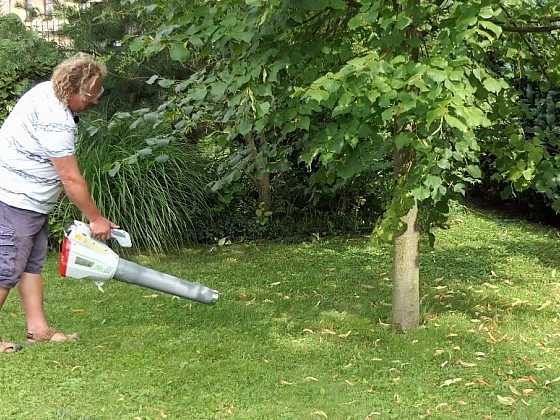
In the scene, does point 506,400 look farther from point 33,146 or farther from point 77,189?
point 33,146

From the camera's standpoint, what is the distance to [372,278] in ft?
19.6

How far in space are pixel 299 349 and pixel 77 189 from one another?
5.03ft

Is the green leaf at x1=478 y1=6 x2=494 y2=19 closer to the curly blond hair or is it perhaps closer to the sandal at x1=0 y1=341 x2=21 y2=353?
the curly blond hair

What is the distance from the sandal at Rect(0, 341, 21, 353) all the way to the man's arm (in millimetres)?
883

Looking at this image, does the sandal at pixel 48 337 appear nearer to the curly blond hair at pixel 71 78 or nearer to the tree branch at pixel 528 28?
the curly blond hair at pixel 71 78

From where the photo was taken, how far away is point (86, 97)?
158 inches

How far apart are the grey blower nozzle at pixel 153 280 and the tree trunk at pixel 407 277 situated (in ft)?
3.86

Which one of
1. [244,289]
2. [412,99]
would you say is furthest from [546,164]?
[244,289]

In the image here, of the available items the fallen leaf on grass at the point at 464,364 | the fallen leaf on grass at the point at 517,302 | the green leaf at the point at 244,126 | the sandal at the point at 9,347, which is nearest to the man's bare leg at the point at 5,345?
the sandal at the point at 9,347

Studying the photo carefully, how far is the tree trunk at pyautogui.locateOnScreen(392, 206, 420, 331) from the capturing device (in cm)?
434

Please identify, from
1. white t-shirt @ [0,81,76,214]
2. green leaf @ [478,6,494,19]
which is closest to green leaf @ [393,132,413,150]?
green leaf @ [478,6,494,19]

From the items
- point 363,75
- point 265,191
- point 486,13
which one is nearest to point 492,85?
point 486,13

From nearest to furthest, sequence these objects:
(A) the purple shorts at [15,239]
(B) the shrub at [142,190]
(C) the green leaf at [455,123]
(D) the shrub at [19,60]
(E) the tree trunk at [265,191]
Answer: (C) the green leaf at [455,123]
(A) the purple shorts at [15,239]
(B) the shrub at [142,190]
(D) the shrub at [19,60]
(E) the tree trunk at [265,191]

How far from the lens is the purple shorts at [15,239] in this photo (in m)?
4.06
